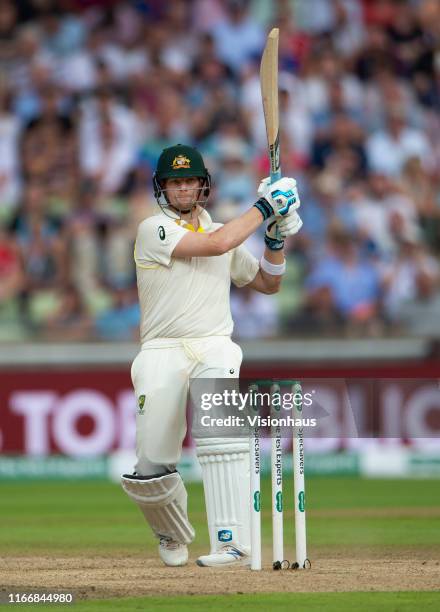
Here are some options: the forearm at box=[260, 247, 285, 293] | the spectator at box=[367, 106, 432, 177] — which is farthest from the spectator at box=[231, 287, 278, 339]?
the forearm at box=[260, 247, 285, 293]

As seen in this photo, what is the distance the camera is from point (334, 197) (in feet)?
40.7

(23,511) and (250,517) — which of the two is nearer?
(250,517)

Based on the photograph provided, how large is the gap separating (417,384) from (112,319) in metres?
2.53

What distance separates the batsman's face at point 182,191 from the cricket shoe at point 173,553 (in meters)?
1.44

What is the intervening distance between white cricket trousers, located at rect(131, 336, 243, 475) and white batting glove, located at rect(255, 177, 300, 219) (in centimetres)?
60

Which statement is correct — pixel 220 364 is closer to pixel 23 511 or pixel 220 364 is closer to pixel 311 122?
pixel 23 511

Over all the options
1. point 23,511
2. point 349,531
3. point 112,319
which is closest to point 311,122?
point 112,319

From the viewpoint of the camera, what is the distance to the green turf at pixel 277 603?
4.74 metres

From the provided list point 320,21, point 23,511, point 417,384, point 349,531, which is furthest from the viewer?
point 320,21

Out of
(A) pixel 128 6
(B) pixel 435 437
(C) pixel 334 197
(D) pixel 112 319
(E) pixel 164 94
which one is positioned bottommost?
(B) pixel 435 437

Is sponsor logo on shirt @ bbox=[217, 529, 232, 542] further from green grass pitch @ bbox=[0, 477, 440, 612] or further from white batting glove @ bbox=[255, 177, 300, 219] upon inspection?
white batting glove @ bbox=[255, 177, 300, 219]

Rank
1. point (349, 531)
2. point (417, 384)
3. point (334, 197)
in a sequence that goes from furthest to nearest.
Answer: point (334, 197) → point (417, 384) → point (349, 531)

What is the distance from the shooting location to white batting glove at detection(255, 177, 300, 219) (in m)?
5.80

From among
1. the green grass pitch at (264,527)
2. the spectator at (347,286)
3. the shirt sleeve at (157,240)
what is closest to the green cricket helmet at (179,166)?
the shirt sleeve at (157,240)
